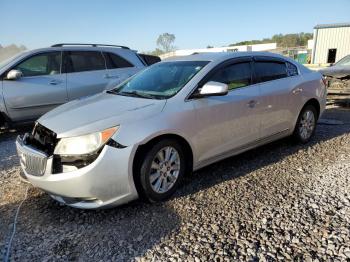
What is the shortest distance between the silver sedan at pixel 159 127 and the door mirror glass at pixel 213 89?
11 mm

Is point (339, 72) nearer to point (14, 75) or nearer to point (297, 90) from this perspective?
point (297, 90)

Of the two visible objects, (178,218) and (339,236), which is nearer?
(339,236)

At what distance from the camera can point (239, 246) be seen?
2812mm

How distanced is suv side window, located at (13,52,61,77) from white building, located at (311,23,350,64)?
24.3 m

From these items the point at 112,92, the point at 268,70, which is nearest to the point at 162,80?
the point at 112,92

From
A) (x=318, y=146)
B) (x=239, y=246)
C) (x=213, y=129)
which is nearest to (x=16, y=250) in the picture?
(x=239, y=246)

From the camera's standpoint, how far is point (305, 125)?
544 centimetres

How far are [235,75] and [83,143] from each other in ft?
7.30

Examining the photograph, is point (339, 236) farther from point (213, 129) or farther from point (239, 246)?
point (213, 129)

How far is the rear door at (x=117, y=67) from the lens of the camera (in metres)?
7.59

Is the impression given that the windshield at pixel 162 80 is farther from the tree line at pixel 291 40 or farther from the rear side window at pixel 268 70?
the tree line at pixel 291 40

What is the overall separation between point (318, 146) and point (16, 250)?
4555 mm

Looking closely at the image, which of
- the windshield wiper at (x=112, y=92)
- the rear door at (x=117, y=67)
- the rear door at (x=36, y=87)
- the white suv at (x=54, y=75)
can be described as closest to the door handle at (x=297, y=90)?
the windshield wiper at (x=112, y=92)

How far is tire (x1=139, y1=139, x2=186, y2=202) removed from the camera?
338 cm
